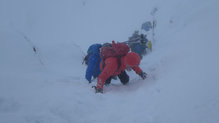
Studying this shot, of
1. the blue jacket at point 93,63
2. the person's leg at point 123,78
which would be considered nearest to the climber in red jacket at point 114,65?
the person's leg at point 123,78

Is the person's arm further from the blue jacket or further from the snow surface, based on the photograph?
the blue jacket

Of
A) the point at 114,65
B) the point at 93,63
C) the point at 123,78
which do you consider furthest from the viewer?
the point at 93,63

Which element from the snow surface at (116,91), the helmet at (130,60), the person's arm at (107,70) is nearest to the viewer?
the snow surface at (116,91)

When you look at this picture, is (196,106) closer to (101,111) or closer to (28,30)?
(101,111)

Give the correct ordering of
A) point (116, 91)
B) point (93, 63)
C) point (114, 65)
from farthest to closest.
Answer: point (93, 63) → point (114, 65) → point (116, 91)

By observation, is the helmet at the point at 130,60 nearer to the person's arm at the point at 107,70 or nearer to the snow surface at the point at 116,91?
the person's arm at the point at 107,70

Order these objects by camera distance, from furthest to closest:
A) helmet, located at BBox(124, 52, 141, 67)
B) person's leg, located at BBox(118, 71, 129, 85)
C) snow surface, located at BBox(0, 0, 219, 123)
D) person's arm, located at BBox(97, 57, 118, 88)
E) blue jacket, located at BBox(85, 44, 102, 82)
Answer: blue jacket, located at BBox(85, 44, 102, 82) → person's leg, located at BBox(118, 71, 129, 85) → helmet, located at BBox(124, 52, 141, 67) → person's arm, located at BBox(97, 57, 118, 88) → snow surface, located at BBox(0, 0, 219, 123)

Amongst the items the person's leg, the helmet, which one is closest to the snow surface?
the person's leg

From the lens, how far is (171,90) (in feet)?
9.45

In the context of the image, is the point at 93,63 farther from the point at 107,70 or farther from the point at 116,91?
the point at 116,91

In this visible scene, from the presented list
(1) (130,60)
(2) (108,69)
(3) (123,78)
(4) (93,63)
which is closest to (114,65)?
(2) (108,69)

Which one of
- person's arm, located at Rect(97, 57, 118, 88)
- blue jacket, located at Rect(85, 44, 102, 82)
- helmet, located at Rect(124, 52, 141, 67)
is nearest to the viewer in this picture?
person's arm, located at Rect(97, 57, 118, 88)

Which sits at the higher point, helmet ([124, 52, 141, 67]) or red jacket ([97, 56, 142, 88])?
helmet ([124, 52, 141, 67])

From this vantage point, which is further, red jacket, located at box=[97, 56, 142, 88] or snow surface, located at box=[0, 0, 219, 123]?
red jacket, located at box=[97, 56, 142, 88]
